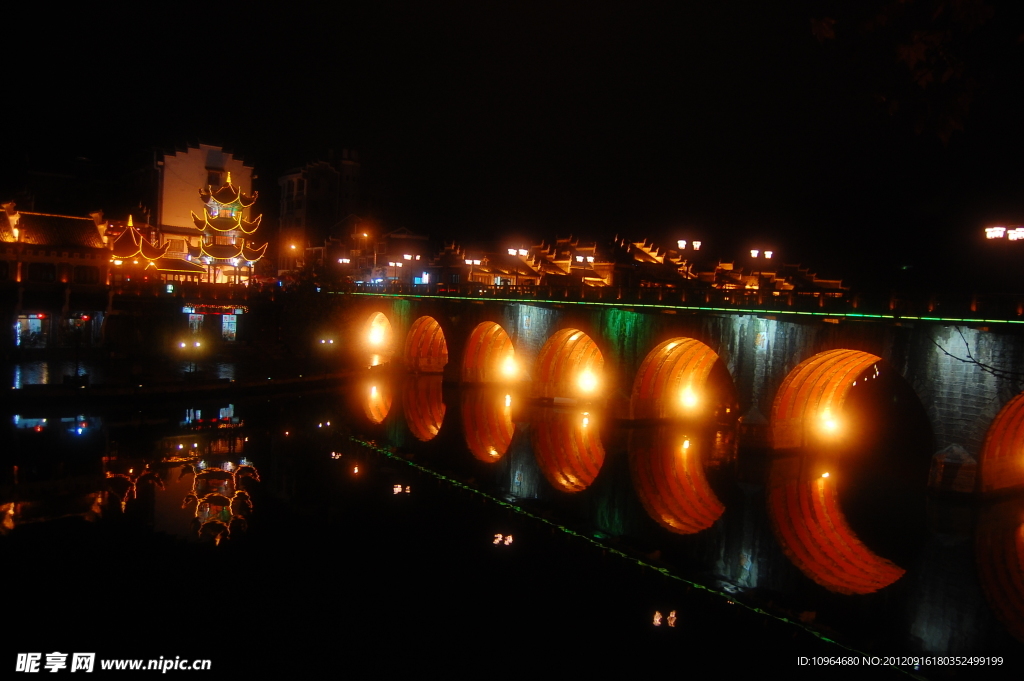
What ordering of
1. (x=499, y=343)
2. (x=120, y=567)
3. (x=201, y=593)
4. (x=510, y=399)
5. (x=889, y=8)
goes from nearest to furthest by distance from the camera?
(x=889, y=8)
(x=201, y=593)
(x=120, y=567)
(x=510, y=399)
(x=499, y=343)

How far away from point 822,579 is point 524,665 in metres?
8.63

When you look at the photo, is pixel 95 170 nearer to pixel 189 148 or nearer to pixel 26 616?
pixel 189 148

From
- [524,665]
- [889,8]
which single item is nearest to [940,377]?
[524,665]

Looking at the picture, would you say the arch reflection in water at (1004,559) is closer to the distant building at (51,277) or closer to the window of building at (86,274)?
the distant building at (51,277)

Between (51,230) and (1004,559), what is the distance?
164ft

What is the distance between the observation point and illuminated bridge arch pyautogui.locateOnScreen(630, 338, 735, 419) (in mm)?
33312

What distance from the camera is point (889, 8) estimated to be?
16.3ft

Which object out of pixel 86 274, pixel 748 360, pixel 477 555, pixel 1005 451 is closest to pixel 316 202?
pixel 86 274

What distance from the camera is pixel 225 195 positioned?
2206 inches

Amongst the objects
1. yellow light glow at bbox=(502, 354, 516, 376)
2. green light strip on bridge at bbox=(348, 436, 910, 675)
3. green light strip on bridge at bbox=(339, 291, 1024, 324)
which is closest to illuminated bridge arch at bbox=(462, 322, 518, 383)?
yellow light glow at bbox=(502, 354, 516, 376)

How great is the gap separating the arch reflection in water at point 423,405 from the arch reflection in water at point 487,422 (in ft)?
4.78

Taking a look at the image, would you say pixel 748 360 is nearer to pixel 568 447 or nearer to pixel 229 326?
pixel 568 447

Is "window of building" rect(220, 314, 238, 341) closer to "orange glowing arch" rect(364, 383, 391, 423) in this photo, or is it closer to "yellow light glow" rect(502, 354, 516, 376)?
"orange glowing arch" rect(364, 383, 391, 423)

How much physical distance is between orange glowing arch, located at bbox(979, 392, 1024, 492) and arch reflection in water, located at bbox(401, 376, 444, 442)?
20912 millimetres
